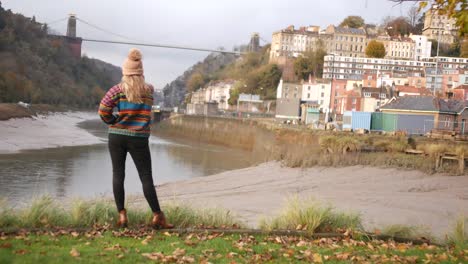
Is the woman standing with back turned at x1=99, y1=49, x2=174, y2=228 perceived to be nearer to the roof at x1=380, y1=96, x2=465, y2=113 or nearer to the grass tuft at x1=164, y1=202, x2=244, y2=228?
the grass tuft at x1=164, y1=202, x2=244, y2=228

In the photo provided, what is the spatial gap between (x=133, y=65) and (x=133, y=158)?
40.7 inches

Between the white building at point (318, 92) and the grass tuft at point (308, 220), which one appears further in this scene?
the white building at point (318, 92)

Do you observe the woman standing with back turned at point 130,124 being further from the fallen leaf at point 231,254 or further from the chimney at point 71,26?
the chimney at point 71,26

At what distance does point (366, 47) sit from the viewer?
342ft

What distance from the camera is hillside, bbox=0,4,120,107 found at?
77.3 meters

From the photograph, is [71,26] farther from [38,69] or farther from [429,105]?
[429,105]

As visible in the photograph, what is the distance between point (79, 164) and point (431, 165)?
16.6 meters

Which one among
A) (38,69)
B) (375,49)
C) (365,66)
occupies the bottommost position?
(38,69)

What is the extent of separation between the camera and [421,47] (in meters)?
100

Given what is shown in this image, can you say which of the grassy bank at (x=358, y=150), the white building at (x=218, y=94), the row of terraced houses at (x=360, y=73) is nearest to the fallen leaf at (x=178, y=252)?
the grassy bank at (x=358, y=150)

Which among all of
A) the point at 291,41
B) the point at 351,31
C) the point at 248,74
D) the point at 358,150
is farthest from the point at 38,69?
the point at 358,150

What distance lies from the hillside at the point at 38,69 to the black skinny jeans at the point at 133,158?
63752 millimetres

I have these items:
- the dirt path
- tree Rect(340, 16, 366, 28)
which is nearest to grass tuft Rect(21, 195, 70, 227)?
the dirt path

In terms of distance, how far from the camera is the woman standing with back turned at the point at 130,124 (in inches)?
233
